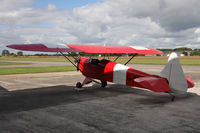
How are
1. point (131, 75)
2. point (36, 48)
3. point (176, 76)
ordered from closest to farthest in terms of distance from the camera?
point (176, 76) → point (36, 48) → point (131, 75)

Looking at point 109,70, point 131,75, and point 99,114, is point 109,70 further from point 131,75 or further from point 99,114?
point 99,114

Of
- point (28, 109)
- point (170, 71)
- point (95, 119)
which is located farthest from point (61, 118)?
point (170, 71)

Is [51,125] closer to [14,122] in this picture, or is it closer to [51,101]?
[14,122]

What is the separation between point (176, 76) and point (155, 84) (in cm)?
85

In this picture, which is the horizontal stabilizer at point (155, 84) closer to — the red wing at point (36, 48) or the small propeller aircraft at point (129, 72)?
the small propeller aircraft at point (129, 72)

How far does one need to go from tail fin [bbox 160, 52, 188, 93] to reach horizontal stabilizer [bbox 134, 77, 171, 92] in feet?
0.74

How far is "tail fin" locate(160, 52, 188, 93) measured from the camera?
22.8 feet

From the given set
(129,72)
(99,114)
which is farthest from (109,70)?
(99,114)

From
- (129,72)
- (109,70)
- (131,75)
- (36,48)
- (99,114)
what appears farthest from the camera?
(109,70)

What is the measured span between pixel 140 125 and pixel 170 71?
297cm

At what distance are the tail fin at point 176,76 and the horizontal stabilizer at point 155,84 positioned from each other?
0.22m

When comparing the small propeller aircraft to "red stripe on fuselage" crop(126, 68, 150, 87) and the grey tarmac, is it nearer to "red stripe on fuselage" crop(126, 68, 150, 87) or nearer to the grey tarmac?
"red stripe on fuselage" crop(126, 68, 150, 87)

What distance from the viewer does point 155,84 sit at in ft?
22.5

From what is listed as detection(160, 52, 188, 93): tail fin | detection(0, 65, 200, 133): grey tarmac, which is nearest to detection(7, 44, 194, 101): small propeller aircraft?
detection(160, 52, 188, 93): tail fin
